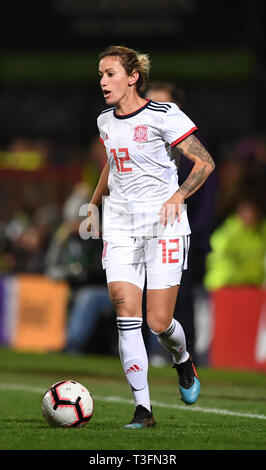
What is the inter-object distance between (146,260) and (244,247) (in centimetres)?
653

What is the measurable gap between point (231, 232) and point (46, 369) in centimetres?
276

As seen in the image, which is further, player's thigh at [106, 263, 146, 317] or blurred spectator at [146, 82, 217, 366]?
blurred spectator at [146, 82, 217, 366]

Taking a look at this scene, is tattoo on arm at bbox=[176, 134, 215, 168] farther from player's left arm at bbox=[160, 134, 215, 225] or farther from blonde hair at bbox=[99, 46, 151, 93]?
blonde hair at bbox=[99, 46, 151, 93]

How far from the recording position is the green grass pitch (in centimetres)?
680

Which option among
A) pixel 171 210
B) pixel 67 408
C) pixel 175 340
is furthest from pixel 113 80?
pixel 67 408

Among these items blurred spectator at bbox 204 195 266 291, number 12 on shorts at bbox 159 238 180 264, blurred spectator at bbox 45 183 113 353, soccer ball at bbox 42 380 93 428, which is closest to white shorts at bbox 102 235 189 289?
number 12 on shorts at bbox 159 238 180 264

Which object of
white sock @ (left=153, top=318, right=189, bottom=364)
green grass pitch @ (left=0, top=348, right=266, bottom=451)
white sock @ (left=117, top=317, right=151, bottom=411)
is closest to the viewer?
green grass pitch @ (left=0, top=348, right=266, bottom=451)

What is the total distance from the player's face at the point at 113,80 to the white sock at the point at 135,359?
4.46ft

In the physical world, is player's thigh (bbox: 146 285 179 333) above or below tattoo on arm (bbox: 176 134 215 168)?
below

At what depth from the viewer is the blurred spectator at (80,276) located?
47.7ft

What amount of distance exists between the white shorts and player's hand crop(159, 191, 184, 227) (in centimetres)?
25

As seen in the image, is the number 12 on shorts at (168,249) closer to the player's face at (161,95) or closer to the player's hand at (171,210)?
the player's hand at (171,210)

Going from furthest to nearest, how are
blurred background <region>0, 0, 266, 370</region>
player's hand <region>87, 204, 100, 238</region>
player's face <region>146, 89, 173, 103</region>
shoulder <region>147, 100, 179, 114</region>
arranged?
blurred background <region>0, 0, 266, 370</region> < player's face <region>146, 89, 173, 103</region> < player's hand <region>87, 204, 100, 238</region> < shoulder <region>147, 100, 179, 114</region>

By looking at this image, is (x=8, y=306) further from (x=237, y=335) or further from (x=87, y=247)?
(x=237, y=335)
